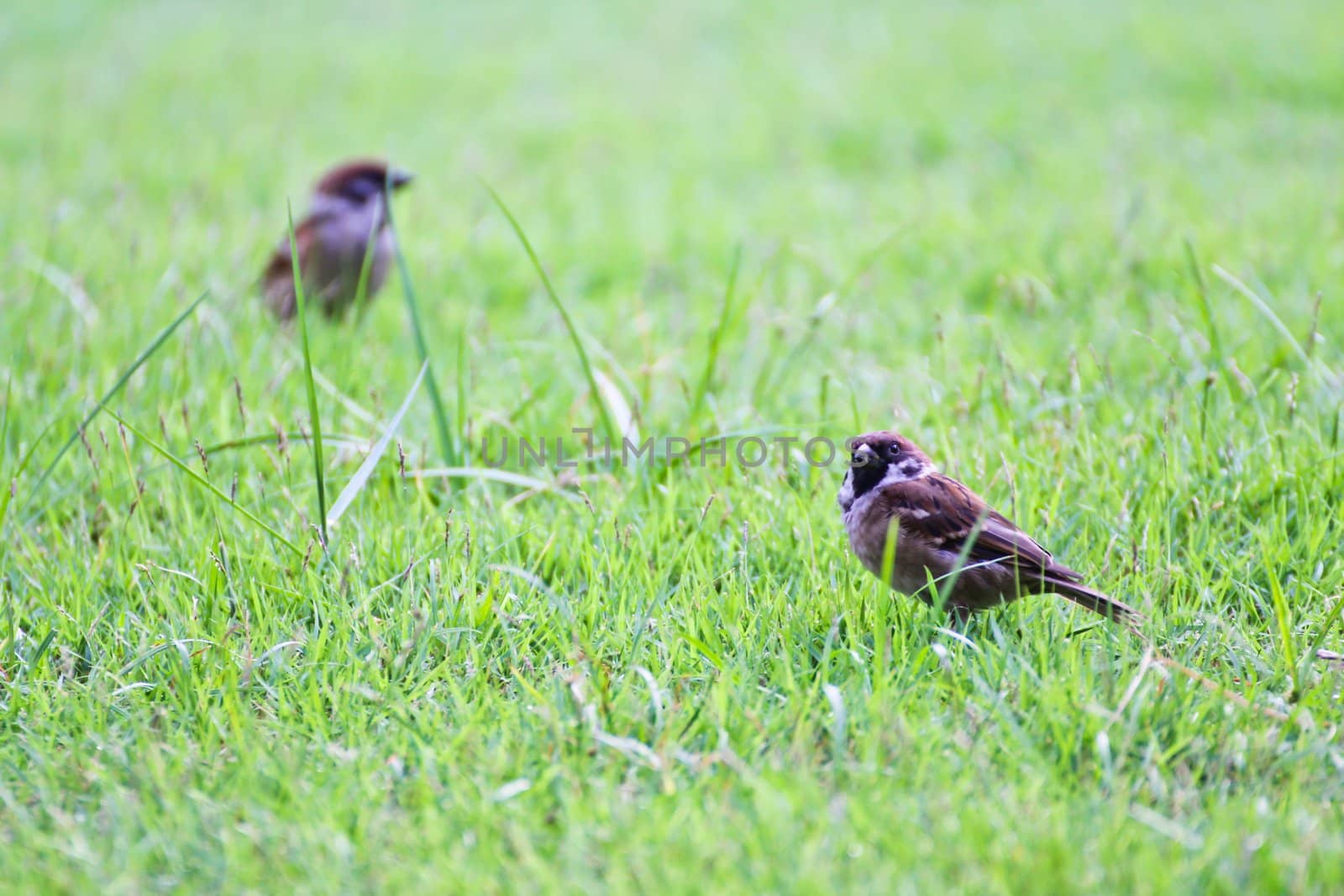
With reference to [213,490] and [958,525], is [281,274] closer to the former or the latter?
[213,490]

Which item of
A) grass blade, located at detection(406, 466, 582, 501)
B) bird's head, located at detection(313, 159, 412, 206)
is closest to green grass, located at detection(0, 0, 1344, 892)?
grass blade, located at detection(406, 466, 582, 501)

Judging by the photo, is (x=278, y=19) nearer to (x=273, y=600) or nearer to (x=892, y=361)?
(x=892, y=361)

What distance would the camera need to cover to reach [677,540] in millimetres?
3285

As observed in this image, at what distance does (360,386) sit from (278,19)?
39.0 feet

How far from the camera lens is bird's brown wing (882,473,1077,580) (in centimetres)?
276

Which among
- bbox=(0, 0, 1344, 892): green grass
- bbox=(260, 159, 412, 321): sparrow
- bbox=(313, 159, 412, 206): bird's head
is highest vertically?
bbox=(313, 159, 412, 206): bird's head

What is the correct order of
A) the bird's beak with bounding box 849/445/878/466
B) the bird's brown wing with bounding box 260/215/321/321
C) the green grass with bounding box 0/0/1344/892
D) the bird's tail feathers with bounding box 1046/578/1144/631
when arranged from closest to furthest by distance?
1. the green grass with bounding box 0/0/1344/892
2. the bird's tail feathers with bounding box 1046/578/1144/631
3. the bird's beak with bounding box 849/445/878/466
4. the bird's brown wing with bounding box 260/215/321/321

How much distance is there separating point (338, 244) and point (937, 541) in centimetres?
389

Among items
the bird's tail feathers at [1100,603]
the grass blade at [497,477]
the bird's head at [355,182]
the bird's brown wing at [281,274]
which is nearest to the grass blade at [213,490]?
the grass blade at [497,477]

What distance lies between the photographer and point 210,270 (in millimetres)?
5738

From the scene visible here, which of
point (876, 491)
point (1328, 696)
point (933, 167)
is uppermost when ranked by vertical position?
point (933, 167)

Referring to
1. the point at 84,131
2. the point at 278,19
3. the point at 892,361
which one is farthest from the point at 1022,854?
the point at 278,19

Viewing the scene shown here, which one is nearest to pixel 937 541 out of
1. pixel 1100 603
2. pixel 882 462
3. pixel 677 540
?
pixel 882 462

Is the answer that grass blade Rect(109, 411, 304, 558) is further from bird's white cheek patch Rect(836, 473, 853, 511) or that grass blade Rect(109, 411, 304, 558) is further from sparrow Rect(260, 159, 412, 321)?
sparrow Rect(260, 159, 412, 321)
